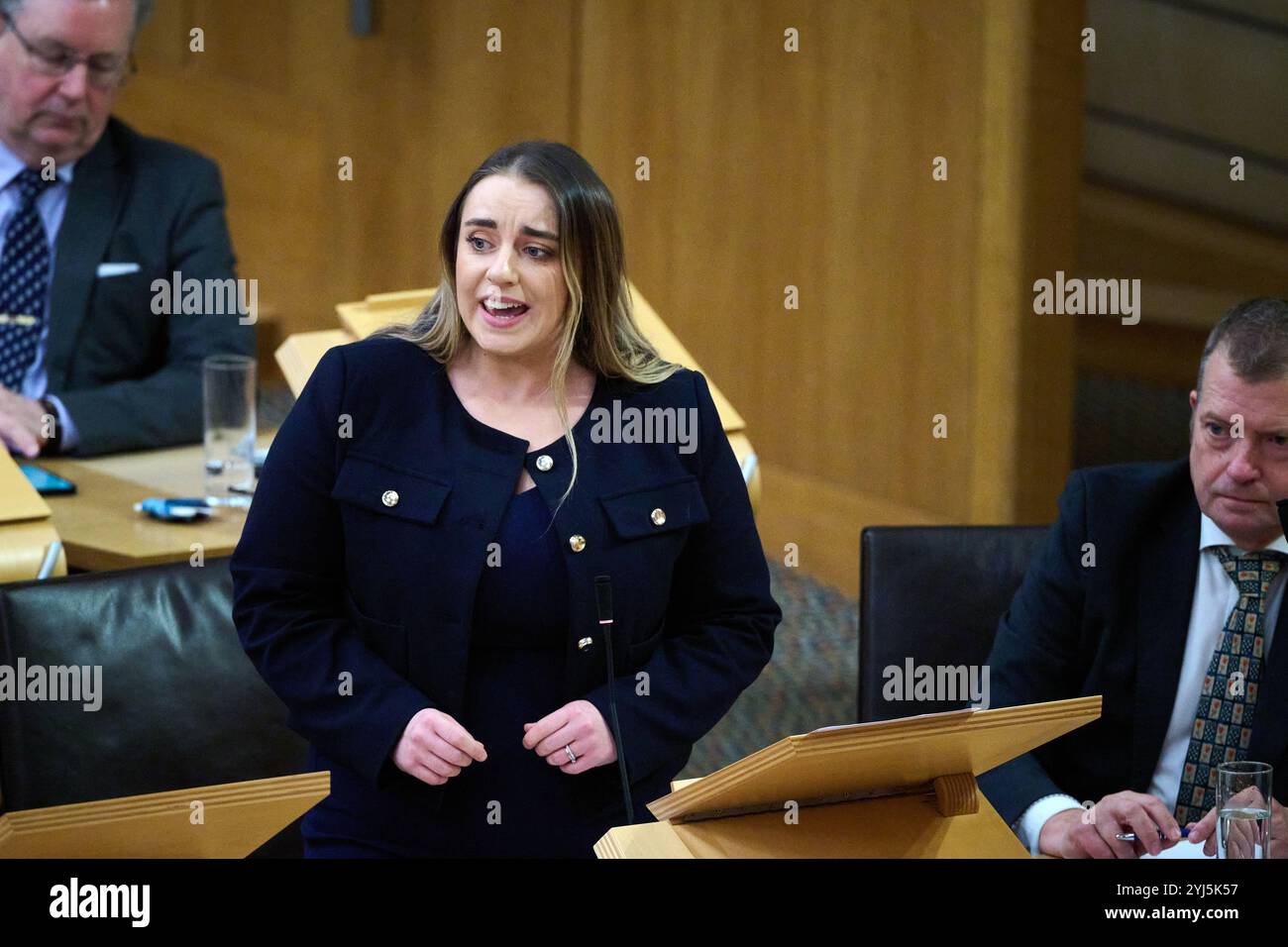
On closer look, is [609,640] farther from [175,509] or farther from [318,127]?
[318,127]

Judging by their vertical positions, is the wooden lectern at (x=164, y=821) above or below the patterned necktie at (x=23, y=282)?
below

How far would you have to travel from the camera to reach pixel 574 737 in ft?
7.03

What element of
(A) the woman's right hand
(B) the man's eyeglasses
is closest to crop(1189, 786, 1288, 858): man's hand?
(A) the woman's right hand

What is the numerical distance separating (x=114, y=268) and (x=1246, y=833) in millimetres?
2772

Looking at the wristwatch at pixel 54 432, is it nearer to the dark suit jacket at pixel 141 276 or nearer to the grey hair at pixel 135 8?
the dark suit jacket at pixel 141 276

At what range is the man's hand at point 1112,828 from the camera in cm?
209

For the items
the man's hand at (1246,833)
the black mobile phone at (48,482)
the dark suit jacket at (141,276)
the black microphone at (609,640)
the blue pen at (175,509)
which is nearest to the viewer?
the man's hand at (1246,833)

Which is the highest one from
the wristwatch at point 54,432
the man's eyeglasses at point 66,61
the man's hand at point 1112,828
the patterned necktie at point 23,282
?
the man's eyeglasses at point 66,61

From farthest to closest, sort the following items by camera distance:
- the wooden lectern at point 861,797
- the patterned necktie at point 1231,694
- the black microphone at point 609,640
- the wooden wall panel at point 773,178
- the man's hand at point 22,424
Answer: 1. the wooden wall panel at point 773,178
2. the man's hand at point 22,424
3. the patterned necktie at point 1231,694
4. the black microphone at point 609,640
5. the wooden lectern at point 861,797

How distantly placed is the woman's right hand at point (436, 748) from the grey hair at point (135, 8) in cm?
225

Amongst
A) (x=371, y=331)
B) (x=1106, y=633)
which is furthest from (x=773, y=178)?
(x=1106, y=633)

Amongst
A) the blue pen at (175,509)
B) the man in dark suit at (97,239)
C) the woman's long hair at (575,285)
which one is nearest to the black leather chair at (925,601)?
the woman's long hair at (575,285)

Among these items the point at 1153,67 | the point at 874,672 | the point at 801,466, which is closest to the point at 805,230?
the point at 801,466

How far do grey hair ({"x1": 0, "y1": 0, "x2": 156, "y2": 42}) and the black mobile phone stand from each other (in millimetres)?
1030
